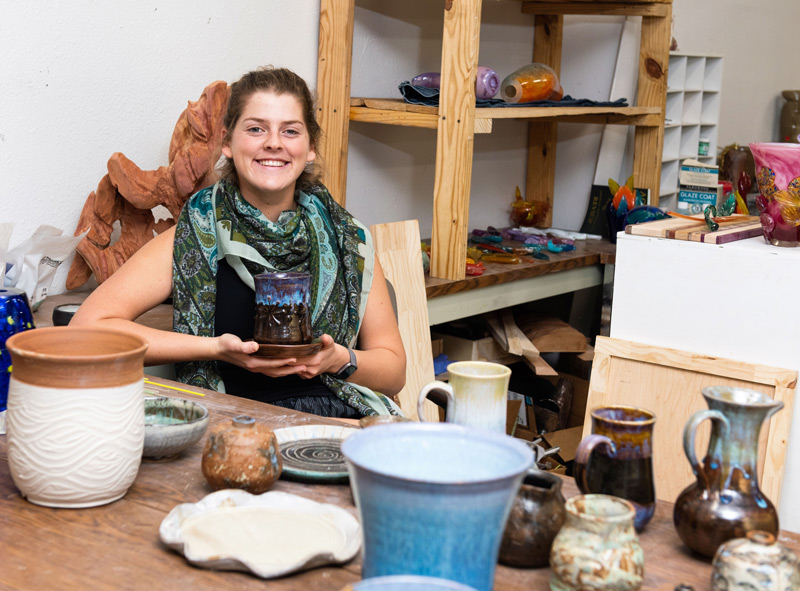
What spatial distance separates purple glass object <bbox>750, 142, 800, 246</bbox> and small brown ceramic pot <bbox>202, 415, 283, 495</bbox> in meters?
1.35

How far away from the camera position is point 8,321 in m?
1.33

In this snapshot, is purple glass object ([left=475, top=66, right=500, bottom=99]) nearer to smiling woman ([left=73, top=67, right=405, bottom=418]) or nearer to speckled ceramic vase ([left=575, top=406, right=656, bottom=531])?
smiling woman ([left=73, top=67, right=405, bottom=418])

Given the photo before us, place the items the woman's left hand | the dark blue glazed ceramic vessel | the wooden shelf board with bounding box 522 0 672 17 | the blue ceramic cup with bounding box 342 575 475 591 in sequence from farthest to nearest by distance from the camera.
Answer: the wooden shelf board with bounding box 522 0 672 17
the woman's left hand
the dark blue glazed ceramic vessel
the blue ceramic cup with bounding box 342 575 475 591

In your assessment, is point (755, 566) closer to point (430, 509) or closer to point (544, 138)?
point (430, 509)

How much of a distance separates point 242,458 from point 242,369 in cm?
81

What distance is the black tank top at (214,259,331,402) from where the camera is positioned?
1845mm

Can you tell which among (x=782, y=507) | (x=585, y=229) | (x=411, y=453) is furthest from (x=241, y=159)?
(x=585, y=229)

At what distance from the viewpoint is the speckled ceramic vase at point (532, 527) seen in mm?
922

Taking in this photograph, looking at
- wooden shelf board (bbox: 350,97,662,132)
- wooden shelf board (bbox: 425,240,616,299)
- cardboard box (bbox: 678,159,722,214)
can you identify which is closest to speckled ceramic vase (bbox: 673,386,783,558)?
wooden shelf board (bbox: 425,240,616,299)

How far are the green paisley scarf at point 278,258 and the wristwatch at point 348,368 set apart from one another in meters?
0.02

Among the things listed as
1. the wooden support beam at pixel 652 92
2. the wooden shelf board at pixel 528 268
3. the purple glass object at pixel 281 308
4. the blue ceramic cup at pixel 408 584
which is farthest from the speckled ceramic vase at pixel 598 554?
the wooden support beam at pixel 652 92

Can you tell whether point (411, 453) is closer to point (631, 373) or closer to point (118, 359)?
point (118, 359)

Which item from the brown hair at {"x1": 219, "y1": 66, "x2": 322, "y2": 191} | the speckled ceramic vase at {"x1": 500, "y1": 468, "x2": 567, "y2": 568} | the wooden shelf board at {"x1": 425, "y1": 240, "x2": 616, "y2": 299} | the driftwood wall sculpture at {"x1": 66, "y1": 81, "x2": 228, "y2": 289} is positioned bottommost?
the speckled ceramic vase at {"x1": 500, "y1": 468, "x2": 567, "y2": 568}

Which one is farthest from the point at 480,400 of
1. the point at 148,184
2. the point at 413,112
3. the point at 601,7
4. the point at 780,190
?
the point at 601,7
